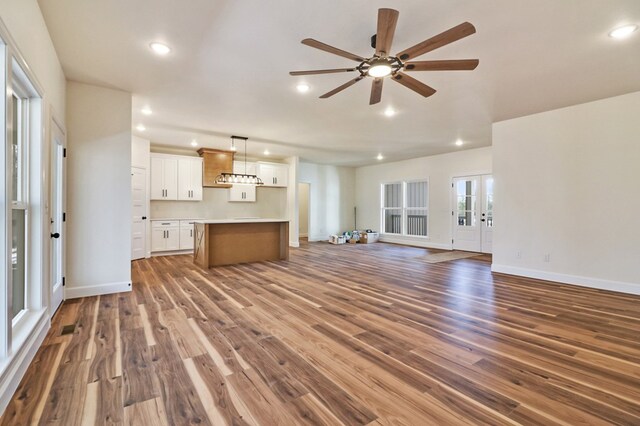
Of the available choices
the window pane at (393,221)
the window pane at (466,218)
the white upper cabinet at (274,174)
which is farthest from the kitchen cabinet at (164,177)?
the window pane at (466,218)

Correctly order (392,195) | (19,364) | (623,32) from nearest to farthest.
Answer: (19,364)
(623,32)
(392,195)

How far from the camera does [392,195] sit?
34.2 ft

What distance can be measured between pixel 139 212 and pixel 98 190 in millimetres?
3099

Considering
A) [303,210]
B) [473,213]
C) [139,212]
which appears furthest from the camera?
[303,210]

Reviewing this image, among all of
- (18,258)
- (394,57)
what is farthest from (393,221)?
(18,258)

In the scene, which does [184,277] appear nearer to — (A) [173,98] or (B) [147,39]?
(A) [173,98]

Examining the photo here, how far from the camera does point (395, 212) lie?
10.4m

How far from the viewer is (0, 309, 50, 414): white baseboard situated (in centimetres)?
169

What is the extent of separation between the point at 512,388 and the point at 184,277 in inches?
181

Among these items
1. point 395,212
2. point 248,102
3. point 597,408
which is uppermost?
point 248,102

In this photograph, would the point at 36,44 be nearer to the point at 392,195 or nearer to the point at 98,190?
the point at 98,190

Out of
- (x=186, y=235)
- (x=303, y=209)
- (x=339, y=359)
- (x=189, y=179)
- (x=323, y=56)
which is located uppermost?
(x=323, y=56)

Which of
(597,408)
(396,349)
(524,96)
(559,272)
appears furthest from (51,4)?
(559,272)

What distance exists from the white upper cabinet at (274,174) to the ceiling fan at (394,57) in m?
6.12
